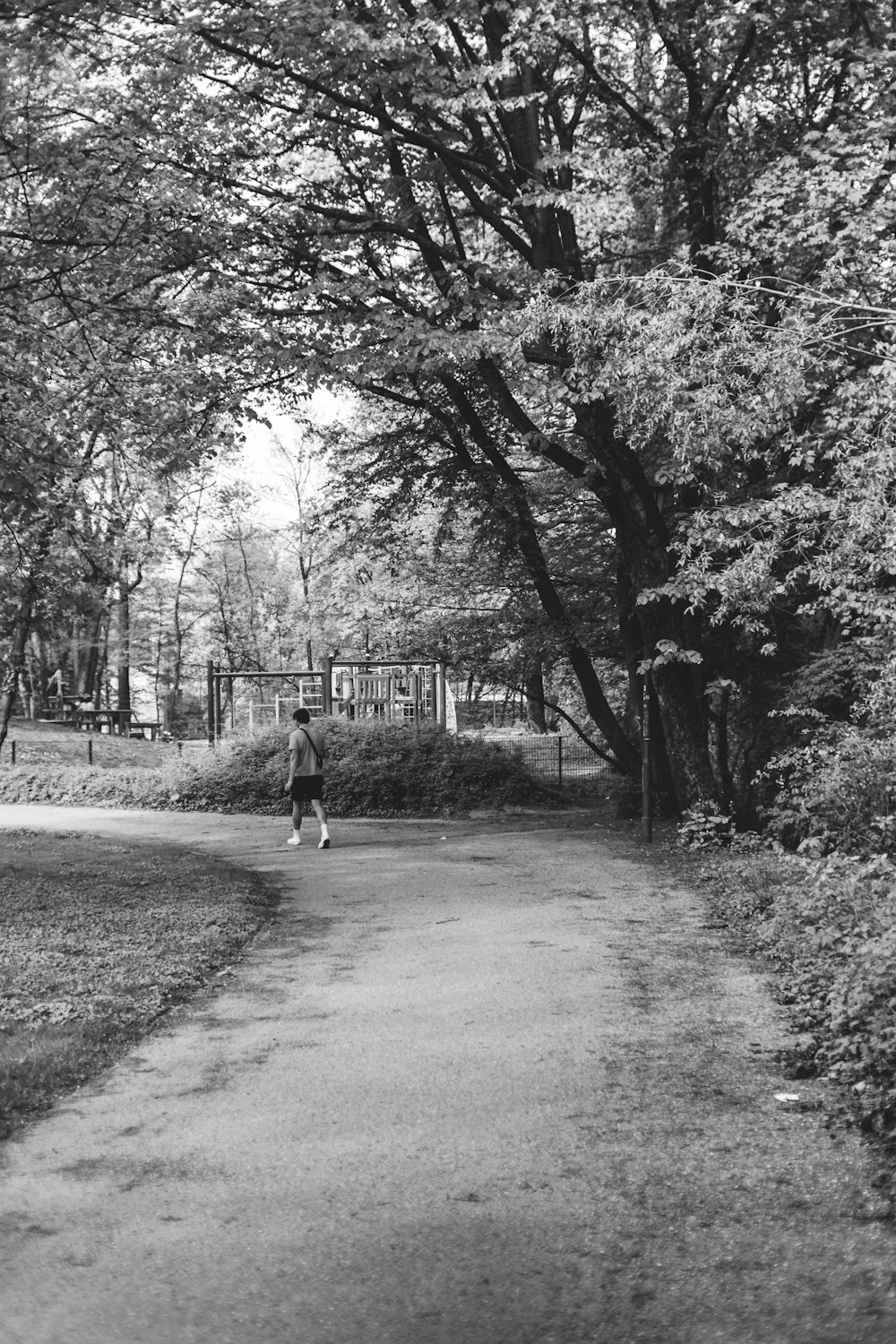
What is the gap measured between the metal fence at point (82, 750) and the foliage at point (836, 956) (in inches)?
743

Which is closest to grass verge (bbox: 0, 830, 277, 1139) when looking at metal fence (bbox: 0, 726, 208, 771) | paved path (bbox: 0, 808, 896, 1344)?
paved path (bbox: 0, 808, 896, 1344)

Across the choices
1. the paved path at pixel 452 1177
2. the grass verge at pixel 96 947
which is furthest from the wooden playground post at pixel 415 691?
the paved path at pixel 452 1177

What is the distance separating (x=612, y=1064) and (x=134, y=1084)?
2384 millimetres

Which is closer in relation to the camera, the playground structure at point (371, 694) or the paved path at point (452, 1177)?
the paved path at point (452, 1177)

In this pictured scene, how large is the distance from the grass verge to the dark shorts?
1813 mm

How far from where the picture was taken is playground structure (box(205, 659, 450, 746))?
2573 centimetres

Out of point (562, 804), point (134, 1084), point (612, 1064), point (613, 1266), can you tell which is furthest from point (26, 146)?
point (562, 804)

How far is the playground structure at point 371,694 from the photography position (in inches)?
1013

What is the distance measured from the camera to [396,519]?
20.1 meters

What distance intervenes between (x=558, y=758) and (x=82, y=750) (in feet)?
42.7

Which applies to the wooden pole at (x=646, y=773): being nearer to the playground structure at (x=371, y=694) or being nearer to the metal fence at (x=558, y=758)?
the metal fence at (x=558, y=758)

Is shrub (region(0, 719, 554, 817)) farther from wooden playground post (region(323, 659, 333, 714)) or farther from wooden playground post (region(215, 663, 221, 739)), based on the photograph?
wooden playground post (region(323, 659, 333, 714))

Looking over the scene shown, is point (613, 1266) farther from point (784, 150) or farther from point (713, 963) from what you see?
point (784, 150)

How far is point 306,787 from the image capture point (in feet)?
52.5
